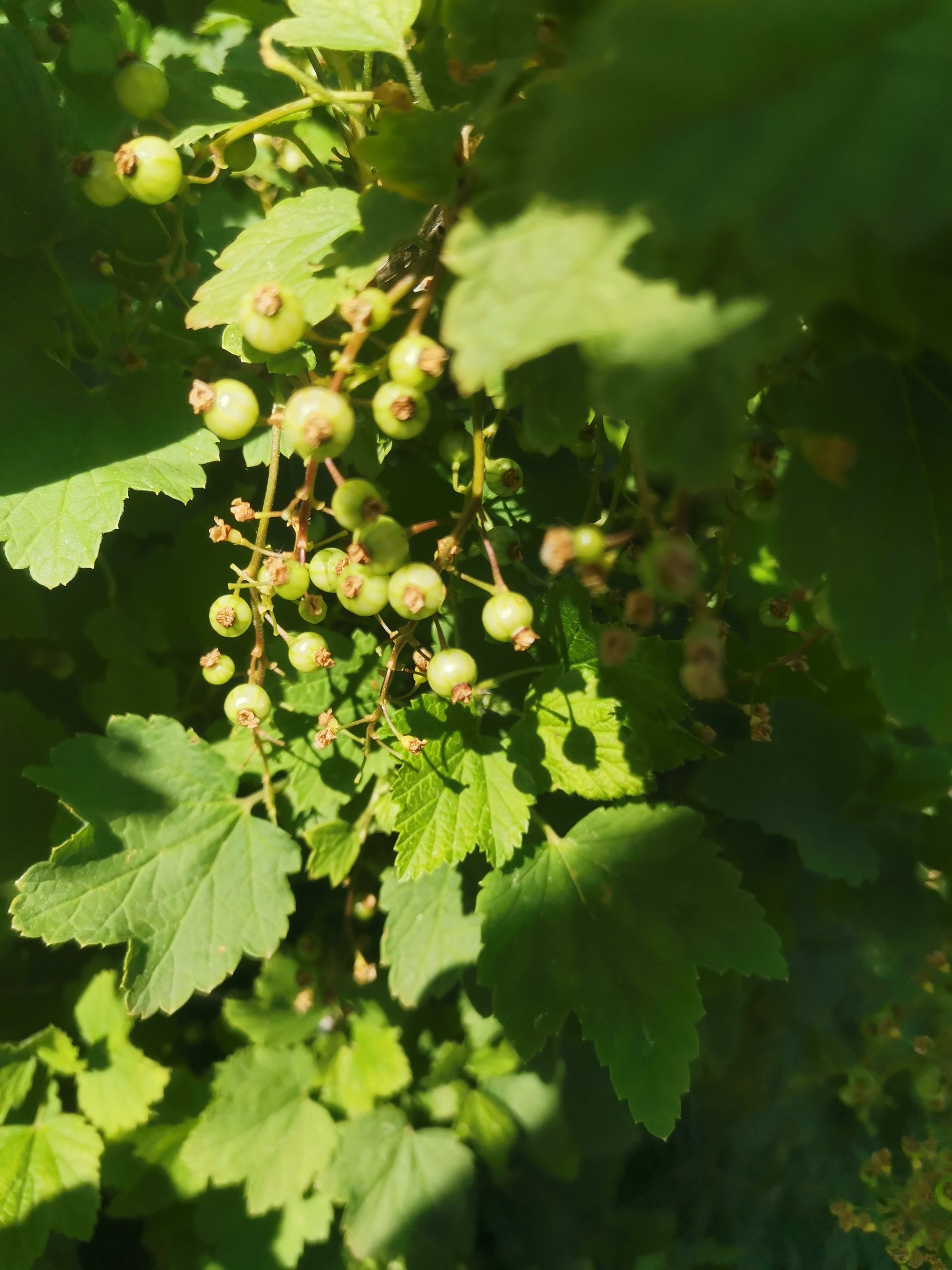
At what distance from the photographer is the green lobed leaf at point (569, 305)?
0.51 meters

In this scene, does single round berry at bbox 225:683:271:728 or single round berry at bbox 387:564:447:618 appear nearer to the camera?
single round berry at bbox 387:564:447:618

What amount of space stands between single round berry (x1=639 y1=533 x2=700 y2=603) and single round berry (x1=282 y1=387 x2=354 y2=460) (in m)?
0.26

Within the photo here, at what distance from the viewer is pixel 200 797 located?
4.25 ft

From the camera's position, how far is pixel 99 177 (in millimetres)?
924

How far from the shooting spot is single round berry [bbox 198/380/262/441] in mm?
848

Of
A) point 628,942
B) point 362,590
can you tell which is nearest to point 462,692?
point 362,590

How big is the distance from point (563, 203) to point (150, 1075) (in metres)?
1.58

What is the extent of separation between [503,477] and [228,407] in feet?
1.03

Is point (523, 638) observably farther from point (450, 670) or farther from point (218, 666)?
point (218, 666)

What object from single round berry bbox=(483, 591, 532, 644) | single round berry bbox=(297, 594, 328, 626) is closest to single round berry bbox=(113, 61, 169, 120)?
single round berry bbox=(297, 594, 328, 626)

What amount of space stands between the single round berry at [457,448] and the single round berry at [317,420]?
0.35m

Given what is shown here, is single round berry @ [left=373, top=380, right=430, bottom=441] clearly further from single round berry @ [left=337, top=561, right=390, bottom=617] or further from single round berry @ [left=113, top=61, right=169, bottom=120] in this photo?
single round berry @ [left=113, top=61, right=169, bottom=120]

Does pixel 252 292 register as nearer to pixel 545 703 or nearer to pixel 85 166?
pixel 85 166

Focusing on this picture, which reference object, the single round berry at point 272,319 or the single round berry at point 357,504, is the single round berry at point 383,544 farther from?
the single round berry at point 272,319
